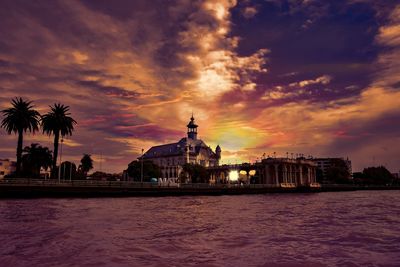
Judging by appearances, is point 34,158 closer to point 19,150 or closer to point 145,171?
point 19,150

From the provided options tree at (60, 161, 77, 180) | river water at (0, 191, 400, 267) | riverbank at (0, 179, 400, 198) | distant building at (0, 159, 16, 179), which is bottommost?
river water at (0, 191, 400, 267)

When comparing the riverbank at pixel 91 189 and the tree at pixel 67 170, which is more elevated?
the tree at pixel 67 170

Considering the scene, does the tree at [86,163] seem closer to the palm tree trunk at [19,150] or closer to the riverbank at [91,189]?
the riverbank at [91,189]

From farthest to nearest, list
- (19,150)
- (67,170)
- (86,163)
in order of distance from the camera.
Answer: (86,163), (67,170), (19,150)

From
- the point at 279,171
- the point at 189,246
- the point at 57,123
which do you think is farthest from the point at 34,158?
the point at 279,171

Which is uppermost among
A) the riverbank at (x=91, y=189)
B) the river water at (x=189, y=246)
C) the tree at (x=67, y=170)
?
the tree at (x=67, y=170)

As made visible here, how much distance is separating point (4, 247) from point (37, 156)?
88.3 metres

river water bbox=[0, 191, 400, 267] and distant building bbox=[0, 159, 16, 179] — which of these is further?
distant building bbox=[0, 159, 16, 179]

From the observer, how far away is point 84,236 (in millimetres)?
14227

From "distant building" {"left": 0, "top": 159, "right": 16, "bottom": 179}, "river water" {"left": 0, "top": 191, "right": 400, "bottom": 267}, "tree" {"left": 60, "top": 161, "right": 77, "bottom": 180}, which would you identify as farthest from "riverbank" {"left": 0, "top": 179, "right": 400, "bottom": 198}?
"distant building" {"left": 0, "top": 159, "right": 16, "bottom": 179}

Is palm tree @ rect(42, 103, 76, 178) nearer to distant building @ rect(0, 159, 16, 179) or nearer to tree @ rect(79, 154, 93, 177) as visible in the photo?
tree @ rect(79, 154, 93, 177)

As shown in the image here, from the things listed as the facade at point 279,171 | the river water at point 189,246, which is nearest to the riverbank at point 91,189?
the river water at point 189,246

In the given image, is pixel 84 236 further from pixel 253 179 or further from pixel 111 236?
pixel 253 179

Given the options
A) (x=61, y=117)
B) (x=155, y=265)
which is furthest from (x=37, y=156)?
(x=155, y=265)
